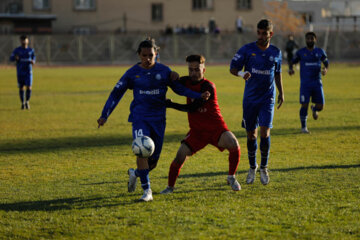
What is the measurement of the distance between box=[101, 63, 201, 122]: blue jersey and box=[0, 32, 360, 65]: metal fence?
47.1 metres

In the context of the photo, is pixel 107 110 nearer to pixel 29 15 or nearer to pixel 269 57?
pixel 269 57

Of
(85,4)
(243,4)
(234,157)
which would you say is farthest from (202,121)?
(243,4)

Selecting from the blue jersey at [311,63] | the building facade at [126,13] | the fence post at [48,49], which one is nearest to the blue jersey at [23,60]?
the blue jersey at [311,63]

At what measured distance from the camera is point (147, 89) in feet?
23.4

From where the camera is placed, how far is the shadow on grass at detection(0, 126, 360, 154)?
38.1ft

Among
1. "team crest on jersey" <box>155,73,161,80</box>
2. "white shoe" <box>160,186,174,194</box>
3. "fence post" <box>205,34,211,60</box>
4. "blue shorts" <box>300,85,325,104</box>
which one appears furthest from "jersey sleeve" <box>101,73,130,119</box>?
"fence post" <box>205,34,211,60</box>

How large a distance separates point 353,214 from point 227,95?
17339mm

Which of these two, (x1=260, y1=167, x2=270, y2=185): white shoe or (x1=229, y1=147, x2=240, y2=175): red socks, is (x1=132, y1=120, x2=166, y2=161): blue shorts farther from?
(x1=260, y1=167, x2=270, y2=185): white shoe

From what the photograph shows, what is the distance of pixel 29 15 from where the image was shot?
60.6 metres

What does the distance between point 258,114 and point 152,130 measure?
1848 mm

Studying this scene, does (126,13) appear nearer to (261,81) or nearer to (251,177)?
(261,81)

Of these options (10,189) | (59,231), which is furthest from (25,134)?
(59,231)

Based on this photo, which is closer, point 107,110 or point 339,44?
point 107,110

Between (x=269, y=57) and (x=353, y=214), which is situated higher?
(x=269, y=57)
